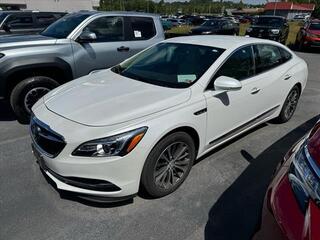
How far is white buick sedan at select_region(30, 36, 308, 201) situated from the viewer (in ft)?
8.20

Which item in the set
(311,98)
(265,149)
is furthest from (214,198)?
(311,98)

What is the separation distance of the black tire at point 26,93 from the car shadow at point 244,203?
3.31 metres

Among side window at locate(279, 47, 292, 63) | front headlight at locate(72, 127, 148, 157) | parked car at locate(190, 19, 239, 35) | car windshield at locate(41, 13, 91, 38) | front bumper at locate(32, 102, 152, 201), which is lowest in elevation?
parked car at locate(190, 19, 239, 35)

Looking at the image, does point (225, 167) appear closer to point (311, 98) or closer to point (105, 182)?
point (105, 182)

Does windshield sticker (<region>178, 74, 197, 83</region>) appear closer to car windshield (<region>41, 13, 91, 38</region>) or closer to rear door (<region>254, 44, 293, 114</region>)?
rear door (<region>254, 44, 293, 114</region>)

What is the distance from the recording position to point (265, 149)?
163 inches

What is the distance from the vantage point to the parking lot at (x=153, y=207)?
2.59 metres

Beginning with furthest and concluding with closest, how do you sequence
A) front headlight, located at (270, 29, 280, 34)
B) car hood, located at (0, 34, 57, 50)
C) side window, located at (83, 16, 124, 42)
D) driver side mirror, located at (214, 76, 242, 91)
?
front headlight, located at (270, 29, 280, 34) < side window, located at (83, 16, 124, 42) < car hood, located at (0, 34, 57, 50) < driver side mirror, located at (214, 76, 242, 91)

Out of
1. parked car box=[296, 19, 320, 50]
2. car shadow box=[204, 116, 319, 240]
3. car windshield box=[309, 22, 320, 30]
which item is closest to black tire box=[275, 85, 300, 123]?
Answer: car shadow box=[204, 116, 319, 240]

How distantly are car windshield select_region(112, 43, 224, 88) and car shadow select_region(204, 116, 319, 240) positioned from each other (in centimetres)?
127

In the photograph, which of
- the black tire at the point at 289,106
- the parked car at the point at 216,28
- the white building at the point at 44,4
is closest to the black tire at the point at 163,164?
the black tire at the point at 289,106

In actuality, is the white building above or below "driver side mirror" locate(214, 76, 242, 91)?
below

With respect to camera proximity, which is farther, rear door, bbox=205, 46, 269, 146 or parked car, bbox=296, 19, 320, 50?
parked car, bbox=296, 19, 320, 50

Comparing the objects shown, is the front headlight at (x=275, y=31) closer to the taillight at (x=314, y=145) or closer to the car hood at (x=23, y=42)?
the car hood at (x=23, y=42)
